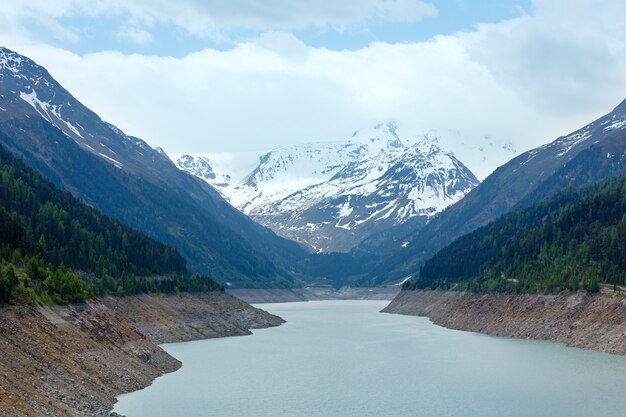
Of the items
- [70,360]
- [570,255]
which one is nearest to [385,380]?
[70,360]

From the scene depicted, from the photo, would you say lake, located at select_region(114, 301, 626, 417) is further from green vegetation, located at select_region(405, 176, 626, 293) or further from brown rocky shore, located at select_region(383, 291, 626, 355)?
green vegetation, located at select_region(405, 176, 626, 293)

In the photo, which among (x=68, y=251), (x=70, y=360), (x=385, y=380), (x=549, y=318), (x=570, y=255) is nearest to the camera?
(x=70, y=360)

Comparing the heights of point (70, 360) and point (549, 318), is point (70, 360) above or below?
below

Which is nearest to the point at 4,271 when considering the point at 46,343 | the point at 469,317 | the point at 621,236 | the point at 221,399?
the point at 46,343

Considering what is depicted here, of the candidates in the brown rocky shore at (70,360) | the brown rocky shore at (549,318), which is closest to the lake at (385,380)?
the brown rocky shore at (70,360)

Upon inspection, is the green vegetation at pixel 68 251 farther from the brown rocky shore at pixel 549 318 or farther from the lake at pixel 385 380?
the brown rocky shore at pixel 549 318

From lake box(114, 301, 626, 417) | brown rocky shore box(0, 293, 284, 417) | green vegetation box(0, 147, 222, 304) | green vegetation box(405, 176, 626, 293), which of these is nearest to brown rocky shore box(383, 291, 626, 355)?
green vegetation box(405, 176, 626, 293)

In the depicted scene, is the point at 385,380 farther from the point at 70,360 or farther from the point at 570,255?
the point at 570,255
